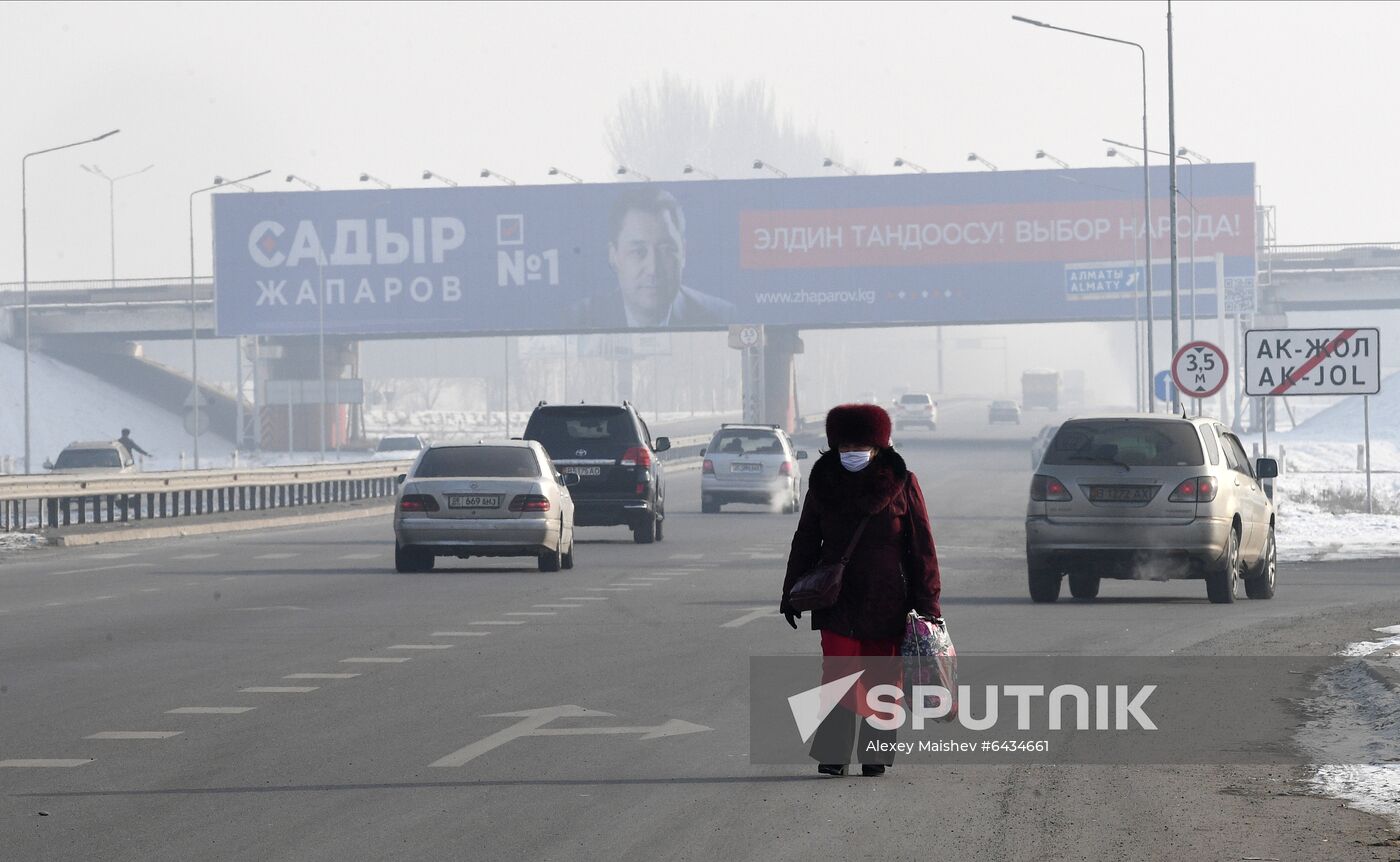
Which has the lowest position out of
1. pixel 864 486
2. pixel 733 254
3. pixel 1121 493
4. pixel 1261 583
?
pixel 1261 583

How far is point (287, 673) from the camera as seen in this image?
14195 millimetres

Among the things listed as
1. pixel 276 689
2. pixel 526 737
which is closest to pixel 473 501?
pixel 276 689

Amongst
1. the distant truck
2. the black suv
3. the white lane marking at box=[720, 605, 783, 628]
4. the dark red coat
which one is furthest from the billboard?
the dark red coat

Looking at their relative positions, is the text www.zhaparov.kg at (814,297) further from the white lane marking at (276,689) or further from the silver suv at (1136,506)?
the white lane marking at (276,689)

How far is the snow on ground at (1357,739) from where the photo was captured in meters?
9.26

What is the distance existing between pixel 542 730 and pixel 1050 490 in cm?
933

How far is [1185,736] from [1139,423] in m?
8.97

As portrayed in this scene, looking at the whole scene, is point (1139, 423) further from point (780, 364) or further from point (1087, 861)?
point (780, 364)

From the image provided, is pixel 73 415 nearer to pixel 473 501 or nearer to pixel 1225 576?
pixel 473 501

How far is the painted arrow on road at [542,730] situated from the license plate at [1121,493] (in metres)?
8.39

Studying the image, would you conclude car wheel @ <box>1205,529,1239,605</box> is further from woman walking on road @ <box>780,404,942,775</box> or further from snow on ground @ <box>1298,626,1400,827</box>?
woman walking on road @ <box>780,404,942,775</box>

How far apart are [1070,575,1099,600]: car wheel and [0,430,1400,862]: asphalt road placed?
0.20 metres

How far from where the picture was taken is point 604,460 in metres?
31.1

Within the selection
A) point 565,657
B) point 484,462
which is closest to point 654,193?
point 484,462
